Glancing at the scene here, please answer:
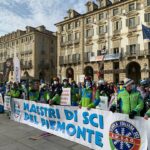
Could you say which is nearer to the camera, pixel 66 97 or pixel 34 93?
pixel 66 97

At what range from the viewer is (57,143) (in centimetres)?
634

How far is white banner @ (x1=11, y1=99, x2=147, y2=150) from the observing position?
4797 mm

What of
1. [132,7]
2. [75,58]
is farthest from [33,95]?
[75,58]

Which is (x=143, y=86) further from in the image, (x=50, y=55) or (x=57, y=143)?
(x=50, y=55)

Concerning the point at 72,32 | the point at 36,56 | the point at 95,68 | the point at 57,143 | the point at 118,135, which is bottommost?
the point at 57,143

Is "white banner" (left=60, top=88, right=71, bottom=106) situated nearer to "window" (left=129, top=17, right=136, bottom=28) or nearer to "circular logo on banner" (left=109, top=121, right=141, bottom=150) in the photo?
"circular logo on banner" (left=109, top=121, right=141, bottom=150)

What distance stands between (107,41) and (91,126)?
35.1 m

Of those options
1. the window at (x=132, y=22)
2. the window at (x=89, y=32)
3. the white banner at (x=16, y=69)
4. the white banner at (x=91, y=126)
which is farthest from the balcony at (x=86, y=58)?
the white banner at (x=91, y=126)

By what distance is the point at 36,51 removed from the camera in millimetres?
55250

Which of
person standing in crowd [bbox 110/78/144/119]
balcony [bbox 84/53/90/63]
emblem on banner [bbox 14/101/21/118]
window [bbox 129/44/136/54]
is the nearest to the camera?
person standing in crowd [bbox 110/78/144/119]

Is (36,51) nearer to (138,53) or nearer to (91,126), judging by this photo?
(138,53)

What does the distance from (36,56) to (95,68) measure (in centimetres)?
1916

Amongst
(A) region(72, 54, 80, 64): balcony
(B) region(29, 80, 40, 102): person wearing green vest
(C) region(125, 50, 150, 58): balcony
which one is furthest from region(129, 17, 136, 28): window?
(B) region(29, 80, 40, 102): person wearing green vest

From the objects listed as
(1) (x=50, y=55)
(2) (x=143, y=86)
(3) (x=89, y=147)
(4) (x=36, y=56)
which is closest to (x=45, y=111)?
(3) (x=89, y=147)
